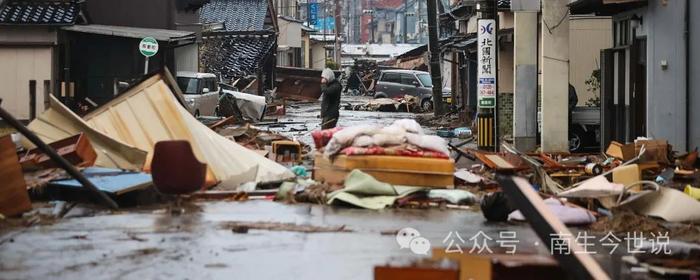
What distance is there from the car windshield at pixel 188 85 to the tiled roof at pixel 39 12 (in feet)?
12.9

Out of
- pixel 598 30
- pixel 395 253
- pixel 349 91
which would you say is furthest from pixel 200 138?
pixel 349 91

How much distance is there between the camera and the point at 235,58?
4612cm

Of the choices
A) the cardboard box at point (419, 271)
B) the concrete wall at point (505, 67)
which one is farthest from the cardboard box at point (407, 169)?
the concrete wall at point (505, 67)

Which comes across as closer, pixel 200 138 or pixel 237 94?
pixel 200 138

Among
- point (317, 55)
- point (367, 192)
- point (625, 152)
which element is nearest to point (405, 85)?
point (317, 55)

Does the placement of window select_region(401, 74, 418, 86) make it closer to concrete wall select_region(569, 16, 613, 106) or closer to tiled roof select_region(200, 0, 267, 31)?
tiled roof select_region(200, 0, 267, 31)

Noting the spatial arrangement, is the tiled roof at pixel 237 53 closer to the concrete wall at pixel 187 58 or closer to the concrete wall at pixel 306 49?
the concrete wall at pixel 187 58

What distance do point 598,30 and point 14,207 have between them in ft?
63.7

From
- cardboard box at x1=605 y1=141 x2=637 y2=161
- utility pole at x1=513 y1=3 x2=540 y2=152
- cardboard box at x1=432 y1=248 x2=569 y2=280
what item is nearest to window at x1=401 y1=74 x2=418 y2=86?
utility pole at x1=513 y1=3 x2=540 y2=152

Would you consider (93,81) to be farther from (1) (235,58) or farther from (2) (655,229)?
(2) (655,229)

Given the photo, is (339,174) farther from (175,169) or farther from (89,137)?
(89,137)

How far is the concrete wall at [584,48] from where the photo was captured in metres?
26.5

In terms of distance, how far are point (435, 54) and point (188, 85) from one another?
9.38 meters

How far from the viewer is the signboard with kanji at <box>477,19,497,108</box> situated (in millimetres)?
19812
